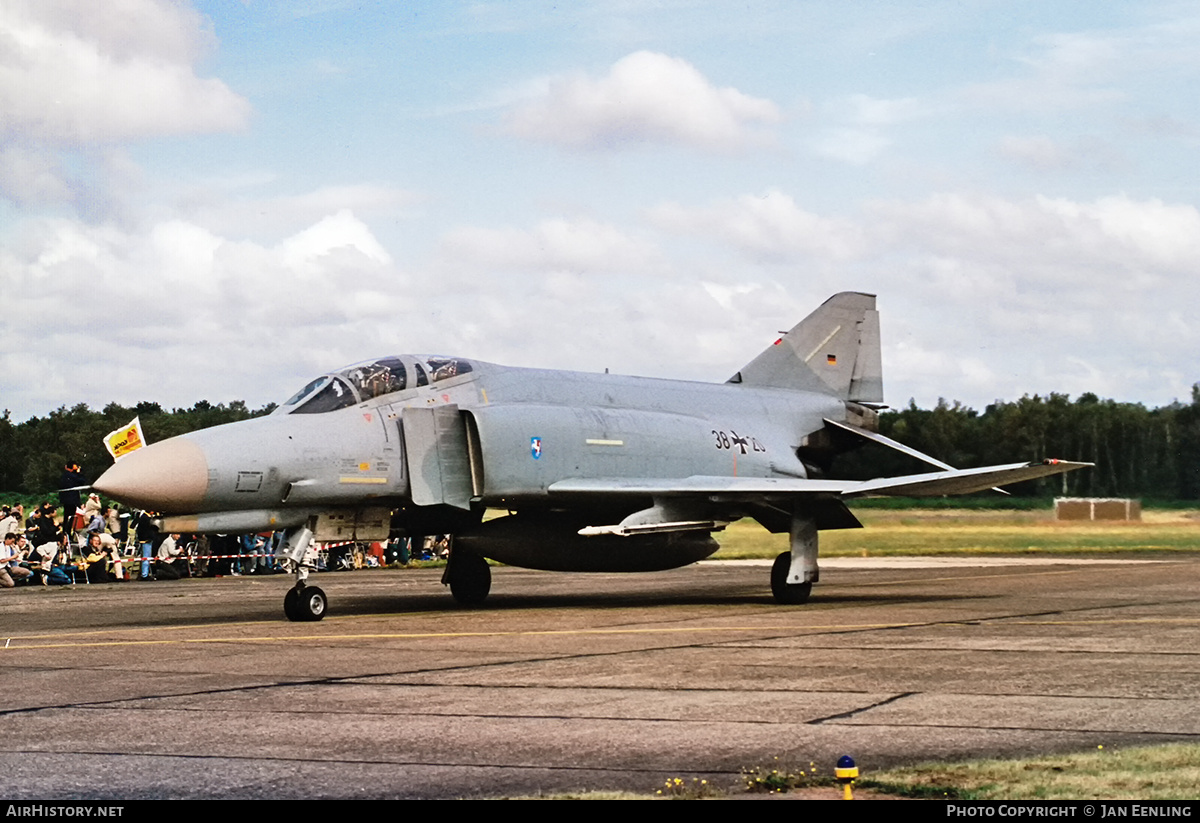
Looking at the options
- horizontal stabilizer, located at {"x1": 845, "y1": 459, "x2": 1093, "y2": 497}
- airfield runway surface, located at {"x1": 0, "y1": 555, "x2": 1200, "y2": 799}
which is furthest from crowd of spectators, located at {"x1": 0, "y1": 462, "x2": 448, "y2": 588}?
horizontal stabilizer, located at {"x1": 845, "y1": 459, "x2": 1093, "y2": 497}

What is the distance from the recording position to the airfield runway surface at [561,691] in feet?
20.1

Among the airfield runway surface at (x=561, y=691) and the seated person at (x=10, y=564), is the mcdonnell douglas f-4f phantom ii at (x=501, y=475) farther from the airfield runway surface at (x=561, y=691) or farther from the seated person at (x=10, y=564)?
the seated person at (x=10, y=564)

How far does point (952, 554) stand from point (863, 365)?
883cm

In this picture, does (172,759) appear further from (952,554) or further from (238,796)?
(952,554)

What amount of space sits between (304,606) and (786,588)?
5556mm

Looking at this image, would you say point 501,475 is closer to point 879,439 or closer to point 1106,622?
point 1106,622

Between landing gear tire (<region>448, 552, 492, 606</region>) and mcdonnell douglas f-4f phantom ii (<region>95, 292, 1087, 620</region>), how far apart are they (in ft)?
0.06

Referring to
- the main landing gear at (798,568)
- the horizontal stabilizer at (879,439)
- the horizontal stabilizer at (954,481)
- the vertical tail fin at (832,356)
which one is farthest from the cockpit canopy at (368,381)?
the horizontal stabilizer at (879,439)

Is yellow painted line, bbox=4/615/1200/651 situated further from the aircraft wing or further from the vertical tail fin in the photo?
the vertical tail fin

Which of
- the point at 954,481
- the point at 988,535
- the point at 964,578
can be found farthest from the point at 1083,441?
the point at 954,481

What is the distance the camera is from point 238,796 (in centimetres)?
544

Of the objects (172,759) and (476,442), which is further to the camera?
(476,442)

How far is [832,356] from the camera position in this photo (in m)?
20.9
